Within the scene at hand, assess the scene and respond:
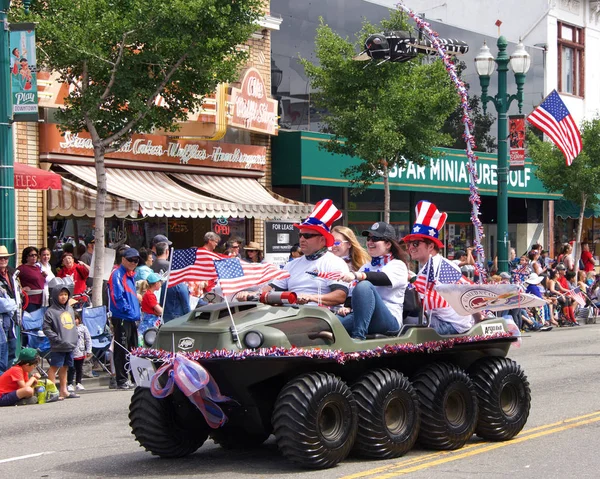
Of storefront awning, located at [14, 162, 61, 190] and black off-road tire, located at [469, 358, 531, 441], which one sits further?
storefront awning, located at [14, 162, 61, 190]

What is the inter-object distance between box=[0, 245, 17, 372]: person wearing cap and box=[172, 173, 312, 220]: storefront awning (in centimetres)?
856

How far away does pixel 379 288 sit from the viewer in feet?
28.0

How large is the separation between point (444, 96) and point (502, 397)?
51.4 feet

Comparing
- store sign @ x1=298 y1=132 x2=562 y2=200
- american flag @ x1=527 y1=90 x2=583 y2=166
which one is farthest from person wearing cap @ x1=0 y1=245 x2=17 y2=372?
american flag @ x1=527 y1=90 x2=583 y2=166

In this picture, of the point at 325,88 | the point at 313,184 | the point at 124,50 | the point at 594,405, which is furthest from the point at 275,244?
the point at 594,405

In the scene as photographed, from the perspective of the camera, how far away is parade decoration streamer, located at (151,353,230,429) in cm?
719

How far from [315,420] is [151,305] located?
23.4 feet

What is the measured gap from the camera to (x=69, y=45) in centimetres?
1512

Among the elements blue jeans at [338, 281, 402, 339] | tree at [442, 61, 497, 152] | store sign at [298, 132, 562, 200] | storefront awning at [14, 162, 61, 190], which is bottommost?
blue jeans at [338, 281, 402, 339]

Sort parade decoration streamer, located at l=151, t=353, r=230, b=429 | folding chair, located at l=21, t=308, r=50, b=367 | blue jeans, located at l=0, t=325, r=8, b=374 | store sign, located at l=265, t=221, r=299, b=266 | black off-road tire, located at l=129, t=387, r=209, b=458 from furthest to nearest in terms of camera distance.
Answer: store sign, located at l=265, t=221, r=299, b=266, folding chair, located at l=21, t=308, r=50, b=367, blue jeans, located at l=0, t=325, r=8, b=374, black off-road tire, located at l=129, t=387, r=209, b=458, parade decoration streamer, located at l=151, t=353, r=230, b=429

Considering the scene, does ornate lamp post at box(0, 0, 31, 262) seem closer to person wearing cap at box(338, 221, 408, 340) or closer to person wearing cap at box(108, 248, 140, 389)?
person wearing cap at box(108, 248, 140, 389)

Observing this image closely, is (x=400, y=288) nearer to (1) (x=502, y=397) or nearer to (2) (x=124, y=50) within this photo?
(1) (x=502, y=397)

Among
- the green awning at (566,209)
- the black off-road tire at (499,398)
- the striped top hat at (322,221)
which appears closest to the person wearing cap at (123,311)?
the striped top hat at (322,221)

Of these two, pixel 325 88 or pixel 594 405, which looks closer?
pixel 594 405
